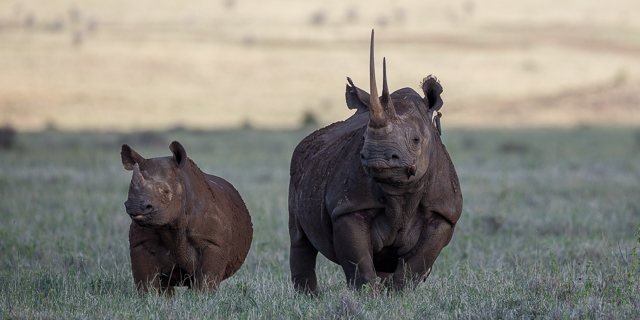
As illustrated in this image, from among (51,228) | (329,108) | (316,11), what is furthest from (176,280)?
(316,11)

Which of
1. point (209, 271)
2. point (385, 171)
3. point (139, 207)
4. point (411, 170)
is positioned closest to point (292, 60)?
point (209, 271)

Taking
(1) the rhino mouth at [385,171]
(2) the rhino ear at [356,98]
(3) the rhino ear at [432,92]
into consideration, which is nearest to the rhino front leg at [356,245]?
(1) the rhino mouth at [385,171]

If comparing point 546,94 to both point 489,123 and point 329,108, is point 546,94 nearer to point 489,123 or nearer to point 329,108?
point 489,123

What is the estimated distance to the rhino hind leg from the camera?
736cm

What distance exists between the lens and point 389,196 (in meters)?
5.94

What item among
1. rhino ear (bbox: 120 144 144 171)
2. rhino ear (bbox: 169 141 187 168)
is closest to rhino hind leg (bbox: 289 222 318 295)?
rhino ear (bbox: 169 141 187 168)

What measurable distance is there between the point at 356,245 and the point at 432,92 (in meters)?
1.35

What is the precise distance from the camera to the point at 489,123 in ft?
137

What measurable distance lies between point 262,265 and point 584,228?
4561 mm

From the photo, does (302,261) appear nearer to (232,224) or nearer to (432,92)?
(232,224)

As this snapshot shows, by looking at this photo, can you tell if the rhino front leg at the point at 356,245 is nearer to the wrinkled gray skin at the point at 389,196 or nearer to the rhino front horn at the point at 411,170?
the wrinkled gray skin at the point at 389,196

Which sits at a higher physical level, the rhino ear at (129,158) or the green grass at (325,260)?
the rhino ear at (129,158)

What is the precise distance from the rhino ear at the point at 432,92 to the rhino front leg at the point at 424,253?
865 mm

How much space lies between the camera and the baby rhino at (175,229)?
20.7ft
